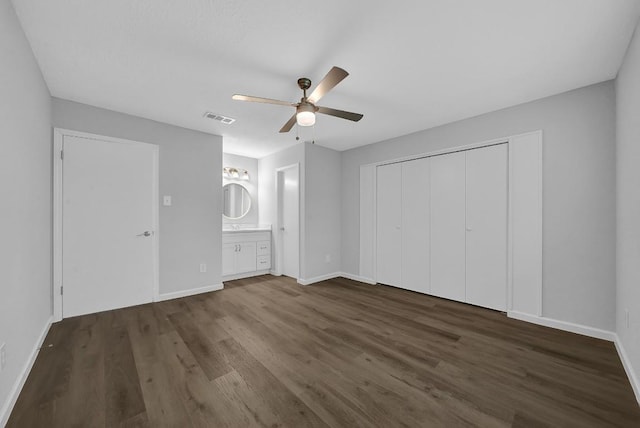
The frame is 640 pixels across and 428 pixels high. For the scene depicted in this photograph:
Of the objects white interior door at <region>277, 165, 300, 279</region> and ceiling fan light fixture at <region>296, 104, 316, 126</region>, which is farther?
white interior door at <region>277, 165, 300, 279</region>

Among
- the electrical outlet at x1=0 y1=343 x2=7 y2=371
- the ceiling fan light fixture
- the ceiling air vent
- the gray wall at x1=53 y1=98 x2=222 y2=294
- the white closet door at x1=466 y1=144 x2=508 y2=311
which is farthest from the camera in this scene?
the gray wall at x1=53 y1=98 x2=222 y2=294

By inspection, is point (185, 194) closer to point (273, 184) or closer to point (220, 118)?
point (220, 118)

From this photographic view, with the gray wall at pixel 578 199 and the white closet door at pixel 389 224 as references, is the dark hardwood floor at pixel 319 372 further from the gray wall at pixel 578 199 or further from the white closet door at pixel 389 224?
the white closet door at pixel 389 224

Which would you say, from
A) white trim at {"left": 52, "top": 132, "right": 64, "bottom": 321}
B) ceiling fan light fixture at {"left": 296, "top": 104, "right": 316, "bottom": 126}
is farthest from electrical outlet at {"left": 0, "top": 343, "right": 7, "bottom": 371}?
ceiling fan light fixture at {"left": 296, "top": 104, "right": 316, "bottom": 126}

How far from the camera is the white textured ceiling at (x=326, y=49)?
61.9 inches

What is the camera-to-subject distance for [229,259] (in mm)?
4438

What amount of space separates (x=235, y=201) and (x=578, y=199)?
501 cm

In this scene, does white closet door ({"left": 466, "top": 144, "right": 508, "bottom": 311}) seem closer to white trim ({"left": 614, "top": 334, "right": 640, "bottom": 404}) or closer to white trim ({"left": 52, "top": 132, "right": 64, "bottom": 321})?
white trim ({"left": 614, "top": 334, "right": 640, "bottom": 404})

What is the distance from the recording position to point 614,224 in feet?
7.61

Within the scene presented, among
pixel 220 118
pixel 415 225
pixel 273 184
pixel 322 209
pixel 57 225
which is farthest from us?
pixel 273 184

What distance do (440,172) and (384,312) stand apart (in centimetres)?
205

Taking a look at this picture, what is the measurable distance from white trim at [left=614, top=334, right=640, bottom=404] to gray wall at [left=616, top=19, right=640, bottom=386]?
0.14 ft

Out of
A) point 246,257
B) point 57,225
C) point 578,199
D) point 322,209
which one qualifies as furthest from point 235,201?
point 578,199

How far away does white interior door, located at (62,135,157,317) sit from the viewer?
2.79 m
